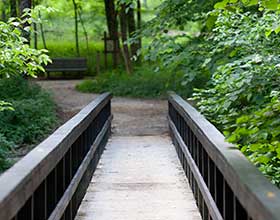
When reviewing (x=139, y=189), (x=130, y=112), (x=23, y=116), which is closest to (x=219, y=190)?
(x=139, y=189)

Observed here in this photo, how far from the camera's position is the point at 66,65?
24609 millimetres

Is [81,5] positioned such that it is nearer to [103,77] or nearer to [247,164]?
[103,77]

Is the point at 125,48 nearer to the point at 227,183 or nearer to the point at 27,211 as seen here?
the point at 227,183

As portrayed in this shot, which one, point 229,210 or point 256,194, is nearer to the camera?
point 256,194

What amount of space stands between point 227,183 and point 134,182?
3095mm

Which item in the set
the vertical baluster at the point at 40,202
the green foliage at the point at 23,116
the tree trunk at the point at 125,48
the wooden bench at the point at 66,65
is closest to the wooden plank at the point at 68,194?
the vertical baluster at the point at 40,202

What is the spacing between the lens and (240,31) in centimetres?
597

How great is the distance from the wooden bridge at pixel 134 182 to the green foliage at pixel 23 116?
189 cm

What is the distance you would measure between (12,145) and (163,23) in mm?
3424

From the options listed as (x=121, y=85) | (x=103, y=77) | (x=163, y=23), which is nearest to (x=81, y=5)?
(x=103, y=77)

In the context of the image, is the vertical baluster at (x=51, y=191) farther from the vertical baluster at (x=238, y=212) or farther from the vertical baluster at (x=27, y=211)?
A: the vertical baluster at (x=238, y=212)

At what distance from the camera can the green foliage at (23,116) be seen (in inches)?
390

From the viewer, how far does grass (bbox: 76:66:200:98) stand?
1750cm

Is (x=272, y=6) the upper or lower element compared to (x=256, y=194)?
upper
